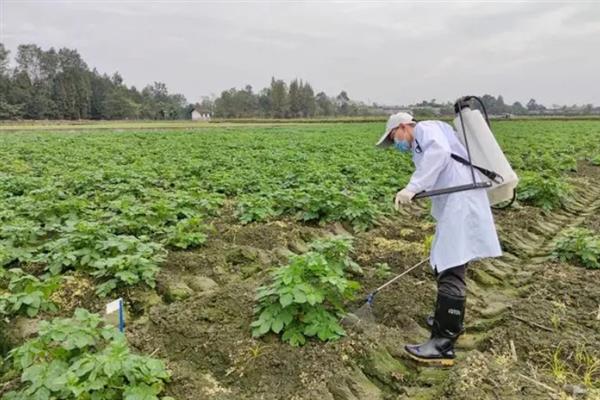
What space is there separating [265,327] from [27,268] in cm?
Result: 289

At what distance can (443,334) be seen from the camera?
11.3ft

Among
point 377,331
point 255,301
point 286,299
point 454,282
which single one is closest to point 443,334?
point 454,282

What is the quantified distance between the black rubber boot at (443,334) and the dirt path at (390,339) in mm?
94

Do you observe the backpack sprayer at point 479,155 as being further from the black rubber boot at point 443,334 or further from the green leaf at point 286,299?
the green leaf at point 286,299

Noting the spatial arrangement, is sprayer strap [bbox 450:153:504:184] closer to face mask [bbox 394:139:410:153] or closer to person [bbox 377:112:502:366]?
person [bbox 377:112:502:366]

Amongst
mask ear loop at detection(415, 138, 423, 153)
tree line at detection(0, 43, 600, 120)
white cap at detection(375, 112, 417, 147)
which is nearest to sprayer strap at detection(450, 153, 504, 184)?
mask ear loop at detection(415, 138, 423, 153)

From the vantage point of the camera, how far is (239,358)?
132 inches

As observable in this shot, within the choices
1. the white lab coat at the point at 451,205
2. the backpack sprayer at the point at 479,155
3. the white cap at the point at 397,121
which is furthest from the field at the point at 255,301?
the backpack sprayer at the point at 479,155

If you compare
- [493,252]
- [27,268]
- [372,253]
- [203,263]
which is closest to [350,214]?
[372,253]

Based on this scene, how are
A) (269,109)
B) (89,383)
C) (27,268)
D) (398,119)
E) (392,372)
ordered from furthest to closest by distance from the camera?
(269,109) < (27,268) < (398,119) < (392,372) < (89,383)

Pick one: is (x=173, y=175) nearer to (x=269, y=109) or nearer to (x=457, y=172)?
(x=457, y=172)

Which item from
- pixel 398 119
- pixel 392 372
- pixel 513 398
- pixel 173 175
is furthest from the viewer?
pixel 173 175

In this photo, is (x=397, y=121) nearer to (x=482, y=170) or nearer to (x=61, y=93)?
(x=482, y=170)

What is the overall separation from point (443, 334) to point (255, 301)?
5.08 feet
